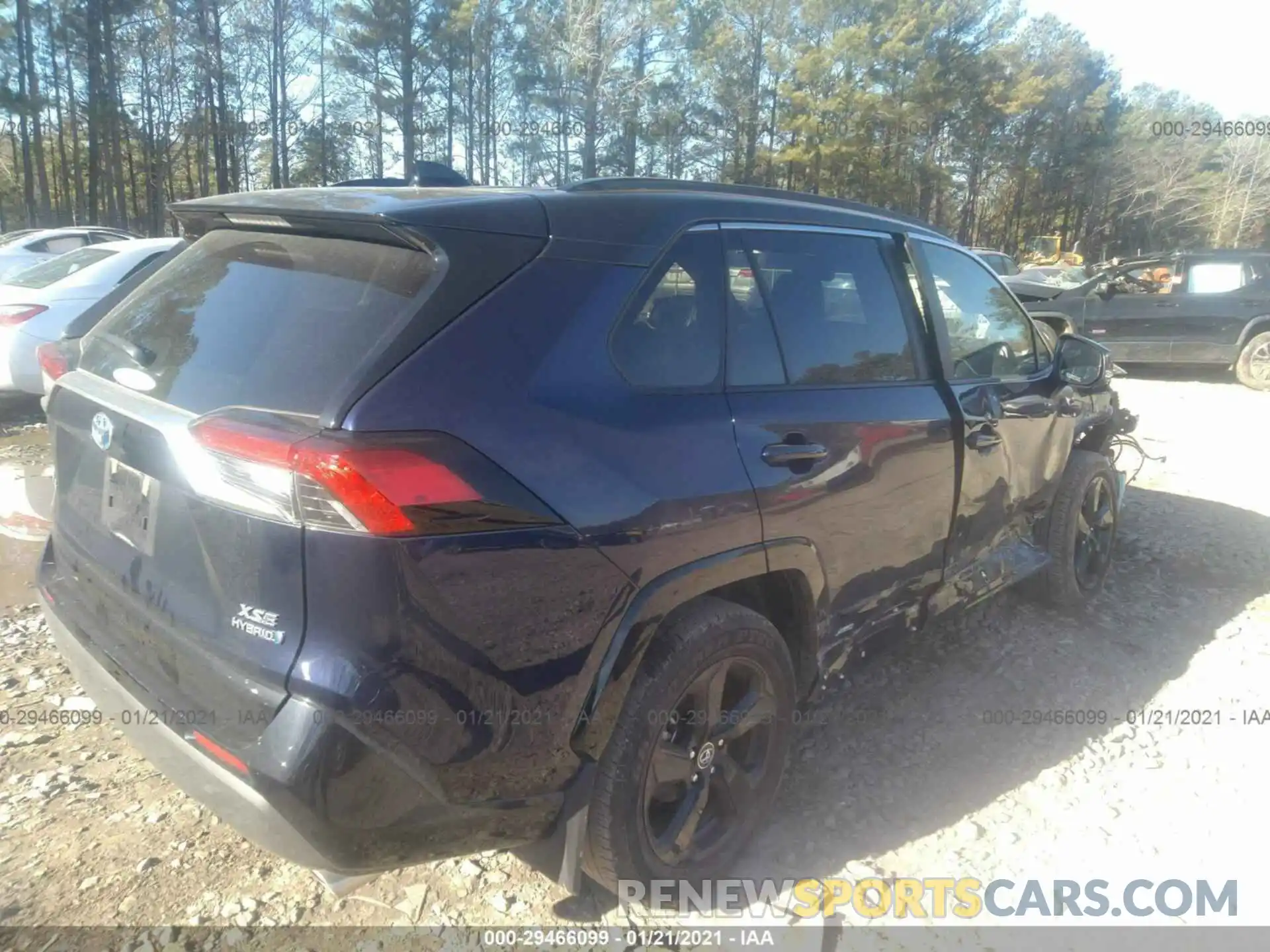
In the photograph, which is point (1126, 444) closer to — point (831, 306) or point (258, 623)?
point (831, 306)

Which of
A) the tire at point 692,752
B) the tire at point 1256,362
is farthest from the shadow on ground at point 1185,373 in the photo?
the tire at point 692,752

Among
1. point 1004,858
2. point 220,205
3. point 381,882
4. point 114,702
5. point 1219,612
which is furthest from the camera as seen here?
point 1219,612

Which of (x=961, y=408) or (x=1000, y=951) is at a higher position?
(x=961, y=408)

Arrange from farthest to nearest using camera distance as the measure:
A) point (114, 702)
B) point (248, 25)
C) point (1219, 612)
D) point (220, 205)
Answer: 1. point (248, 25)
2. point (1219, 612)
3. point (220, 205)
4. point (114, 702)

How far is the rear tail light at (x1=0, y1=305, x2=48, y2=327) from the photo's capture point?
7.19 metres

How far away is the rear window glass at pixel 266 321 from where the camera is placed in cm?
187

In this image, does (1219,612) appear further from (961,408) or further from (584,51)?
(584,51)

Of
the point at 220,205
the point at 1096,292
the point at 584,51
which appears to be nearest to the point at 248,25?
the point at 584,51

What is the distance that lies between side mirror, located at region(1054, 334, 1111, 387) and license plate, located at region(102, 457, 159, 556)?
12.1 feet

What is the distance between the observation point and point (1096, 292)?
12680 mm

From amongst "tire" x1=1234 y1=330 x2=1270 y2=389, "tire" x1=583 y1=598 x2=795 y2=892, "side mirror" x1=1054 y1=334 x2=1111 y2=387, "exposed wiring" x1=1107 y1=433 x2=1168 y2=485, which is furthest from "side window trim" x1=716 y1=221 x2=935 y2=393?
"tire" x1=1234 y1=330 x2=1270 y2=389

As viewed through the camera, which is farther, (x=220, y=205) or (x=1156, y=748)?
(x=1156, y=748)

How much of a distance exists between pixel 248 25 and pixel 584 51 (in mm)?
12424

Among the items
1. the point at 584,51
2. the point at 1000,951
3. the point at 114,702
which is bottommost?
the point at 1000,951
